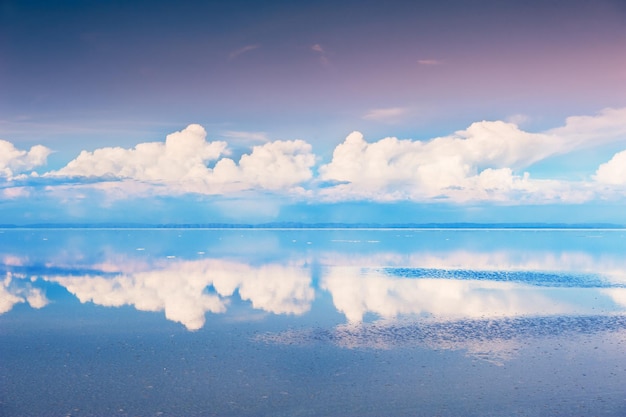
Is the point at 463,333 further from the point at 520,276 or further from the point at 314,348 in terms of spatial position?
the point at 520,276

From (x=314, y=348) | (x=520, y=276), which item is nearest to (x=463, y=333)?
(x=314, y=348)

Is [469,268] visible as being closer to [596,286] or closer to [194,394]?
[596,286]

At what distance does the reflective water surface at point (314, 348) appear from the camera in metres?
18.7

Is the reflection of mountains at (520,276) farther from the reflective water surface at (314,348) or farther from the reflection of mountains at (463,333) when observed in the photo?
the reflection of mountains at (463,333)

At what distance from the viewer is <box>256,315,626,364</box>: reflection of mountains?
25438 millimetres

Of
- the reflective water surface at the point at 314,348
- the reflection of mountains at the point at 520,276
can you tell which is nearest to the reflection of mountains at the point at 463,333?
the reflective water surface at the point at 314,348

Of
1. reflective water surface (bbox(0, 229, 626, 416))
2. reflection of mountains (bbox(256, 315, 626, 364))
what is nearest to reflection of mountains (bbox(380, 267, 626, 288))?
reflective water surface (bbox(0, 229, 626, 416))

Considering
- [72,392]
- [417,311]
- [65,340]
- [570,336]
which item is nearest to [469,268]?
[417,311]

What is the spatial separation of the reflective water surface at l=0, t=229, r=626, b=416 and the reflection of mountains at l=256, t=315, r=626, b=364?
0.10m

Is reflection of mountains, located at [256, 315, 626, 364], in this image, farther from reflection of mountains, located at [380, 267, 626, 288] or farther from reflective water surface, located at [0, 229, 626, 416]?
reflection of mountains, located at [380, 267, 626, 288]

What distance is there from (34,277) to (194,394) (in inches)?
1699

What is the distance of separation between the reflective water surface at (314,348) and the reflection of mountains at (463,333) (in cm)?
10

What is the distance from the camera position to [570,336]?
27422 millimetres

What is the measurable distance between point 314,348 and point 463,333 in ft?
26.2
